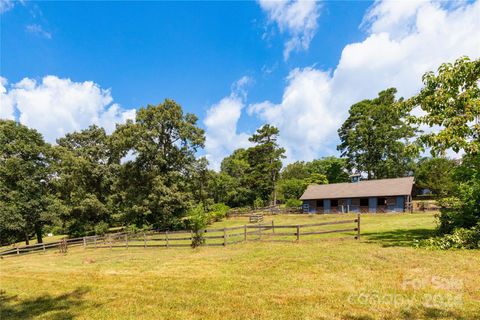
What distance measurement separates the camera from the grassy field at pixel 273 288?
234 inches

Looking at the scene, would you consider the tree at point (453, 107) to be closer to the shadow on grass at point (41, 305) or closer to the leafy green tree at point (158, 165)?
the shadow on grass at point (41, 305)

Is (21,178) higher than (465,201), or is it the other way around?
(21,178)

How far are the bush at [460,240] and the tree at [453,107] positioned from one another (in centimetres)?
346

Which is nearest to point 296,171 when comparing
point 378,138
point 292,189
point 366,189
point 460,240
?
point 292,189

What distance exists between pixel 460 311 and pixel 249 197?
5449cm

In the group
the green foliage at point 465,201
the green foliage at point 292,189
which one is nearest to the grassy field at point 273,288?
the green foliage at point 465,201

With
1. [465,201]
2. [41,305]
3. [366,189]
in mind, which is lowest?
[41,305]

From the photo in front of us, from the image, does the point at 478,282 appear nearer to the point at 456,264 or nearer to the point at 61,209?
the point at 456,264

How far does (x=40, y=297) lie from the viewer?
8383 mm

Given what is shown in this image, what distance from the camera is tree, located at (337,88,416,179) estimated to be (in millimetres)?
45594

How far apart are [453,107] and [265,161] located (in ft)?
156

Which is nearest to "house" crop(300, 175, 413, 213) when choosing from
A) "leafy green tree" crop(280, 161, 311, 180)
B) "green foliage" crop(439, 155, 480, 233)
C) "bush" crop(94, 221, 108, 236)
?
"green foliage" crop(439, 155, 480, 233)

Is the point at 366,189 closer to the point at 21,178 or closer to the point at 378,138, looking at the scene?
the point at 378,138

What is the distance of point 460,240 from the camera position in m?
10.9
